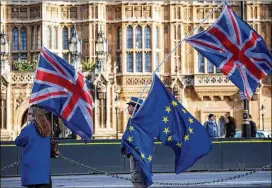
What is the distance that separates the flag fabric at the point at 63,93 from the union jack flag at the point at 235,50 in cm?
243

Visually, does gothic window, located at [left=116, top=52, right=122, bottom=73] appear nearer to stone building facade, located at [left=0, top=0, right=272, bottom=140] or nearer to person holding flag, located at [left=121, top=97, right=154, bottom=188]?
stone building facade, located at [left=0, top=0, right=272, bottom=140]

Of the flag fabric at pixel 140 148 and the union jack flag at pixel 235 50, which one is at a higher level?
the union jack flag at pixel 235 50

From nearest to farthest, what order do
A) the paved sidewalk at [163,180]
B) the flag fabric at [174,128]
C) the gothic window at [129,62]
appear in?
the flag fabric at [174,128], the paved sidewalk at [163,180], the gothic window at [129,62]

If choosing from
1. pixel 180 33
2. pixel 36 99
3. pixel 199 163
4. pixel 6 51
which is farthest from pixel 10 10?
pixel 36 99

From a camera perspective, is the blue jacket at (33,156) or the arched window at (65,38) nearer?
the blue jacket at (33,156)

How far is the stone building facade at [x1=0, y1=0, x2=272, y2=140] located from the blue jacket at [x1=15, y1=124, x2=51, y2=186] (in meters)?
42.9

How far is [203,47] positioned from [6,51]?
36.1 m

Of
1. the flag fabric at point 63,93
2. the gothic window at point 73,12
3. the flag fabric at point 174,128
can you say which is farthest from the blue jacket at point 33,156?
the gothic window at point 73,12

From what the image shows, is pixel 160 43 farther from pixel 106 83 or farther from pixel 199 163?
pixel 199 163

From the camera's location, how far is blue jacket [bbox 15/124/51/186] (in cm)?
1523

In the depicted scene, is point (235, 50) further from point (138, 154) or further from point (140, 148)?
point (138, 154)

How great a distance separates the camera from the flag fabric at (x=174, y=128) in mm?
17344

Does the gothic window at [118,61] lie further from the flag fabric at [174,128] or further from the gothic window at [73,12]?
the flag fabric at [174,128]

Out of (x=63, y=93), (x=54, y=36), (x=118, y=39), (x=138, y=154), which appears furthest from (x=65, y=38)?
(x=138, y=154)
